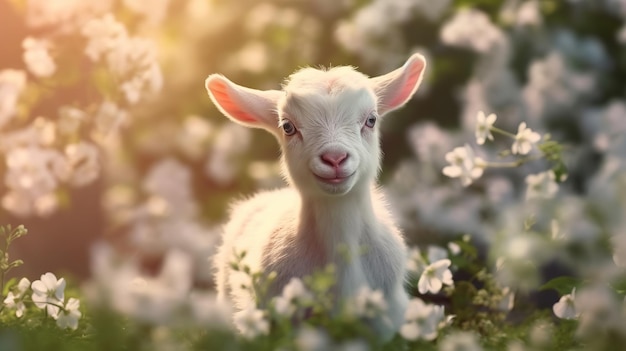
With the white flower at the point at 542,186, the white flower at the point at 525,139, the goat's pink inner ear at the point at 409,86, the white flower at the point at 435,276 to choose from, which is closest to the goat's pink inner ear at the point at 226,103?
the goat's pink inner ear at the point at 409,86

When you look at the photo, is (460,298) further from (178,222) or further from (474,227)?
(178,222)

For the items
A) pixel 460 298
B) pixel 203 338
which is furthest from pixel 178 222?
pixel 203 338

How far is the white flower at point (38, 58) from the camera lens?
5.11 m

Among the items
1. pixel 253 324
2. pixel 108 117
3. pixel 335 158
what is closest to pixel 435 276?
pixel 335 158

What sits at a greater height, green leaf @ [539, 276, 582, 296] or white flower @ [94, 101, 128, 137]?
white flower @ [94, 101, 128, 137]

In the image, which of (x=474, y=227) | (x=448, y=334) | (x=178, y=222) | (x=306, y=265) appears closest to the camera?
(x=448, y=334)

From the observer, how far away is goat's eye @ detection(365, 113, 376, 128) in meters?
3.88

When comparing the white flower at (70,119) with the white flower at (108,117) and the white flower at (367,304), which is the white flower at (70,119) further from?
the white flower at (367,304)

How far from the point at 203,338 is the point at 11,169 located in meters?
3.05

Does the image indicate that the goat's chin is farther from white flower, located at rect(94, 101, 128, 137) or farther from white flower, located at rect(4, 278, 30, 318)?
white flower, located at rect(94, 101, 128, 137)

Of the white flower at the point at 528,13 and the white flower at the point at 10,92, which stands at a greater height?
the white flower at the point at 528,13

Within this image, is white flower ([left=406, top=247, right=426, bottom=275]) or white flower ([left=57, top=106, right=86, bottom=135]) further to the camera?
white flower ([left=57, top=106, right=86, bottom=135])

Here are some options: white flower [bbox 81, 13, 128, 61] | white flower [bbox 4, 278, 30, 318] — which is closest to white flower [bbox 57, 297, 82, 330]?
white flower [bbox 4, 278, 30, 318]

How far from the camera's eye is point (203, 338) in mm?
2893
